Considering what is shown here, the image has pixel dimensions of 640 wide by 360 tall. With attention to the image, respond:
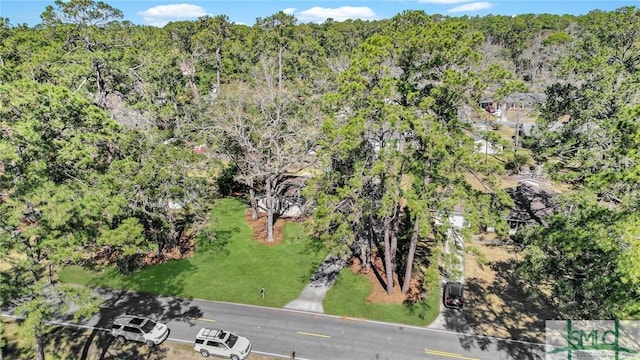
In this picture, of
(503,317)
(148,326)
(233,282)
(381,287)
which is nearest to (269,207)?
(233,282)

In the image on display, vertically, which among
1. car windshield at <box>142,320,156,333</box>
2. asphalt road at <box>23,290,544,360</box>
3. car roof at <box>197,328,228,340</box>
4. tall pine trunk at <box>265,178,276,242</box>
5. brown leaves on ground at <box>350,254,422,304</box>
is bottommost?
asphalt road at <box>23,290,544,360</box>

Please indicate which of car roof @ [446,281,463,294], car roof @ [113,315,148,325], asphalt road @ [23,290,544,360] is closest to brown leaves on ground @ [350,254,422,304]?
car roof @ [446,281,463,294]

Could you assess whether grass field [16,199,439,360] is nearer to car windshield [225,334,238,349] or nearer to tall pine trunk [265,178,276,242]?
tall pine trunk [265,178,276,242]

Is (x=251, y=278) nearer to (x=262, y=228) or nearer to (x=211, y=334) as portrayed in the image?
(x=211, y=334)

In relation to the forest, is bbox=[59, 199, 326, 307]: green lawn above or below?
below

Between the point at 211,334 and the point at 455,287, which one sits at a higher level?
the point at 455,287

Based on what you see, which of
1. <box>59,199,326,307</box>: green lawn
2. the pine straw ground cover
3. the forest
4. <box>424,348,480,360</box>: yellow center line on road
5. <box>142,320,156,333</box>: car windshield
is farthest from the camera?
<box>59,199,326,307</box>: green lawn
